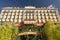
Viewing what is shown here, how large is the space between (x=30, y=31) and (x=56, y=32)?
177ft

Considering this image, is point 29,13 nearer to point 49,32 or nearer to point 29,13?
point 29,13

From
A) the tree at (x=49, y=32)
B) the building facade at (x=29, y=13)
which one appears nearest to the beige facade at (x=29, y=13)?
the building facade at (x=29, y=13)

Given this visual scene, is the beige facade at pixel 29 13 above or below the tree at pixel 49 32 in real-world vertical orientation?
above

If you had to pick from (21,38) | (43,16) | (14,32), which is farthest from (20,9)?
(14,32)

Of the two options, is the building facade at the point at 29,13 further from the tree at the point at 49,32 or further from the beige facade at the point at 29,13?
the tree at the point at 49,32

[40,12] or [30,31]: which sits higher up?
[40,12]

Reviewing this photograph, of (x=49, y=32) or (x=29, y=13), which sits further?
(x=29, y=13)

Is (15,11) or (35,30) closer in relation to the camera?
(35,30)

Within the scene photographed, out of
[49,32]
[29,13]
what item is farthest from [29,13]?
[49,32]

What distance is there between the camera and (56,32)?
61531 millimetres

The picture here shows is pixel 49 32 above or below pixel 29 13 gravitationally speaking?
below

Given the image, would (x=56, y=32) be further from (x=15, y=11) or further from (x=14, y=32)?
(x=15, y=11)

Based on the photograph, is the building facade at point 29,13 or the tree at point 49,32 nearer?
the tree at point 49,32

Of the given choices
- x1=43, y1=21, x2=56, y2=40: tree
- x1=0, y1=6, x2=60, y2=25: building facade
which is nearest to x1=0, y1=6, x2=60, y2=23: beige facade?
x1=0, y1=6, x2=60, y2=25: building facade
